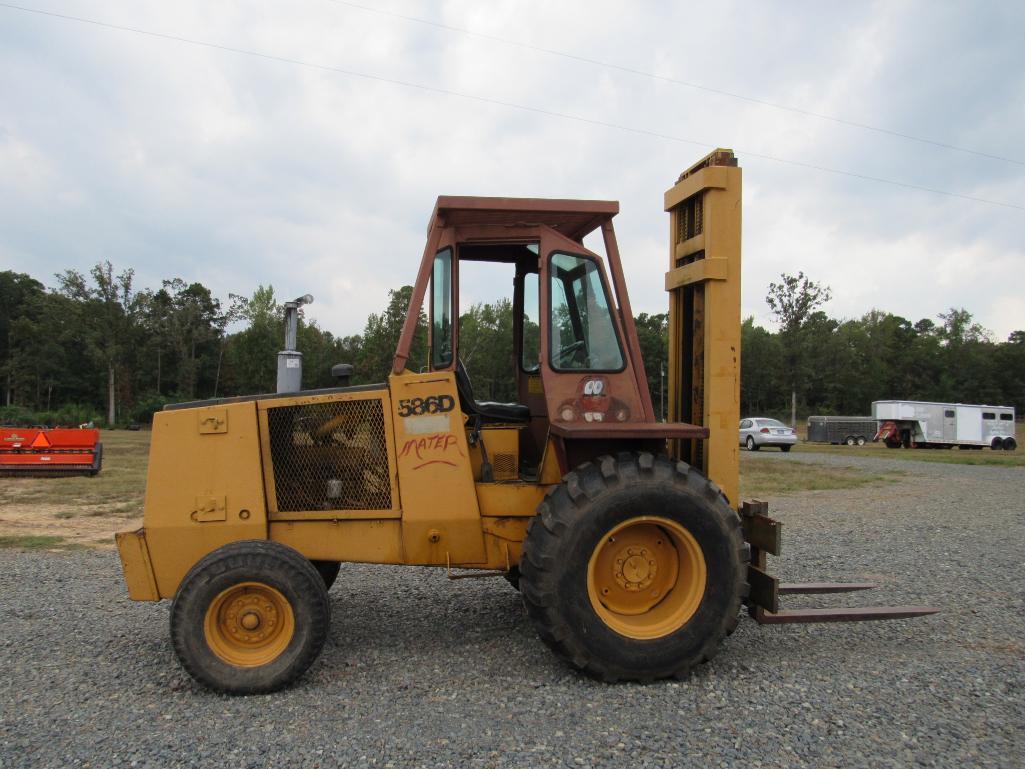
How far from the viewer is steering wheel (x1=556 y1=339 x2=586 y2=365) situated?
4.68 m

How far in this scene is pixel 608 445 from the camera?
4.71 m

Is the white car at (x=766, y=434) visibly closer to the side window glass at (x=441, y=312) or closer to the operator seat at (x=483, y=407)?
the operator seat at (x=483, y=407)

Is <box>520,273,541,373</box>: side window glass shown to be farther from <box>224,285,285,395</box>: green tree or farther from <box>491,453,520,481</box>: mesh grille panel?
<box>224,285,285,395</box>: green tree

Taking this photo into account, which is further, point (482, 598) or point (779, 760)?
point (482, 598)

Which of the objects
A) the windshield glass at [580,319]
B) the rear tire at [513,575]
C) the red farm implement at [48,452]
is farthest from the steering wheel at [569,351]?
the red farm implement at [48,452]

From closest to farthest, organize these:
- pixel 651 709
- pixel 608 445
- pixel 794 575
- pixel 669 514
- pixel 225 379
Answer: pixel 651 709, pixel 669 514, pixel 608 445, pixel 794 575, pixel 225 379

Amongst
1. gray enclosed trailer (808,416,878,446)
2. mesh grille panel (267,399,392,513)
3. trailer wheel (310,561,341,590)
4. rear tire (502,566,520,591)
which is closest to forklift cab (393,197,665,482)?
mesh grille panel (267,399,392,513)

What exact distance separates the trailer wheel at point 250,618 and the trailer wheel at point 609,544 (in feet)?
4.18

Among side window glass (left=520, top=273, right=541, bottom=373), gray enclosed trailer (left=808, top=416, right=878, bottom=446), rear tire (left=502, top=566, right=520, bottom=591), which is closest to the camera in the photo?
side window glass (left=520, top=273, right=541, bottom=373)

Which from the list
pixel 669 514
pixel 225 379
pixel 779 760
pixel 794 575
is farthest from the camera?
pixel 225 379

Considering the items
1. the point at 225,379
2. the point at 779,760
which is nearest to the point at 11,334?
the point at 225,379

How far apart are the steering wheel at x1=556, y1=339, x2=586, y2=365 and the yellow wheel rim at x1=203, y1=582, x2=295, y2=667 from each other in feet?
7.14

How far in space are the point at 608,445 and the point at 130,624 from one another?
151 inches

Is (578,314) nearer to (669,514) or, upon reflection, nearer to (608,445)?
(608,445)
